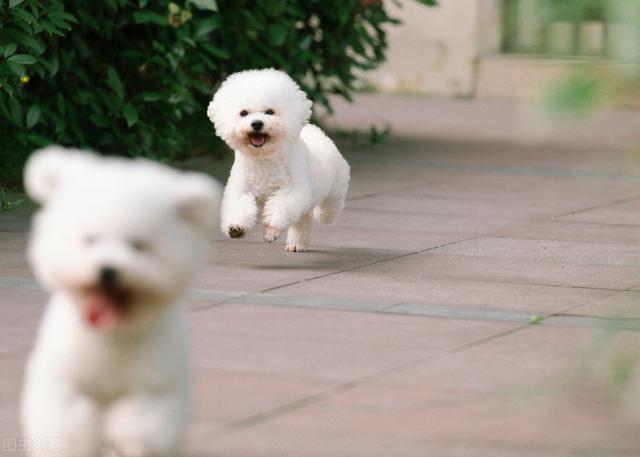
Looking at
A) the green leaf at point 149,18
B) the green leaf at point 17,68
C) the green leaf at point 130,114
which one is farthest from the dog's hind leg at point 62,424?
the green leaf at point 149,18

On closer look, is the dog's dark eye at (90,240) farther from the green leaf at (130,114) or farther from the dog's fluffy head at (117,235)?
the green leaf at (130,114)

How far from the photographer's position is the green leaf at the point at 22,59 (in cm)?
910

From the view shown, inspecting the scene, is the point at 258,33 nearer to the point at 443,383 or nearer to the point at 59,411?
the point at 443,383

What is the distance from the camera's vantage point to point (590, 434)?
14.4 feet

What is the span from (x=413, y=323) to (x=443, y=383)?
3.76ft

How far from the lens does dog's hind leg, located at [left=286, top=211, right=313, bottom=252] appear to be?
8.38 metres

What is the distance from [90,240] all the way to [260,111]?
441cm

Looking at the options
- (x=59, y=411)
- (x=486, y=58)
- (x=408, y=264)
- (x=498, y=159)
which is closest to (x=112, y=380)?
(x=59, y=411)

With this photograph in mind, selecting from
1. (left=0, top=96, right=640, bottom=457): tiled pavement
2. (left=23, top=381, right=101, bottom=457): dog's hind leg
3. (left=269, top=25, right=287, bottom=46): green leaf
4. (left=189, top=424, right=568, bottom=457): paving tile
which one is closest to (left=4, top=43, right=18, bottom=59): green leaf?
(left=0, top=96, right=640, bottom=457): tiled pavement

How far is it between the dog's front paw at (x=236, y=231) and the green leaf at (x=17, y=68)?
1981mm

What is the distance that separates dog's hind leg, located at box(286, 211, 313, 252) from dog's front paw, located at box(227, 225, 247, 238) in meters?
0.47

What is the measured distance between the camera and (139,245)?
3504 mm

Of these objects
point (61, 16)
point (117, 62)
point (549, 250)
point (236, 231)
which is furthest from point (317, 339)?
point (117, 62)

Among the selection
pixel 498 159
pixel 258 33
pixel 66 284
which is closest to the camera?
pixel 66 284
